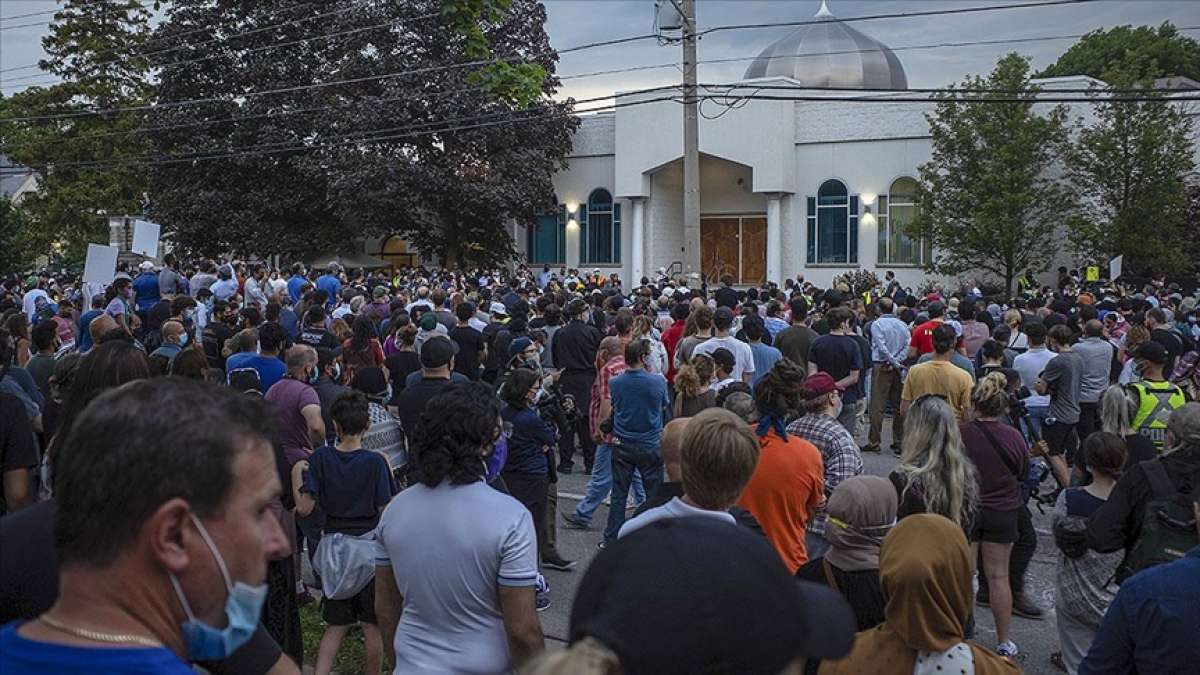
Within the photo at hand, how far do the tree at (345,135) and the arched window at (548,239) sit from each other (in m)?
2.67

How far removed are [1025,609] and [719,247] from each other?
33.9 meters

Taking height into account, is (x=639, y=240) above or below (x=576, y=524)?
above

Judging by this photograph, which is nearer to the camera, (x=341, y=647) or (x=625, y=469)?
(x=341, y=647)

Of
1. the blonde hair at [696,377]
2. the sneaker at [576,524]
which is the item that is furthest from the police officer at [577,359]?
the blonde hair at [696,377]

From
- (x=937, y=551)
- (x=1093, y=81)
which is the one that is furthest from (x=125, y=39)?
(x=937, y=551)

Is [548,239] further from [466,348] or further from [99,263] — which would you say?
[466,348]

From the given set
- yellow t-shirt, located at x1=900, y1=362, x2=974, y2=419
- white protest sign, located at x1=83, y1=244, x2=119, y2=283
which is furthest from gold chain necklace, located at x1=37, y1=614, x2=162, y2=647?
white protest sign, located at x1=83, y1=244, x2=119, y2=283

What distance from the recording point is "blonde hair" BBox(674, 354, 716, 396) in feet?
27.7

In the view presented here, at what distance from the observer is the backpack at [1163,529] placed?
14.7ft

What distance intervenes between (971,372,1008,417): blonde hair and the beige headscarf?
96.2 inches

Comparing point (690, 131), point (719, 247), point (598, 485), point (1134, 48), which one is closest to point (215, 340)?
point (598, 485)

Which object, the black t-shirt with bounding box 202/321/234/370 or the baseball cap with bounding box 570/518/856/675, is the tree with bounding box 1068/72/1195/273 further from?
the baseball cap with bounding box 570/518/856/675

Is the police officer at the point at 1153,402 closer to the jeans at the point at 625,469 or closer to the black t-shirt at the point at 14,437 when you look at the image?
the jeans at the point at 625,469

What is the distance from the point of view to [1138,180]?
29.8m
